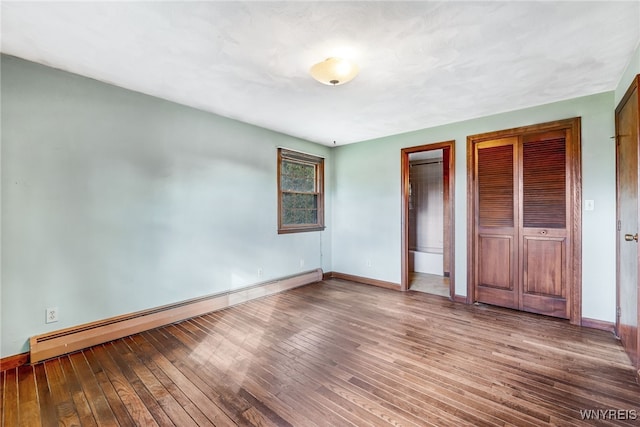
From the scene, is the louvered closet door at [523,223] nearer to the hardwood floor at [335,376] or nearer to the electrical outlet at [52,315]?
the hardwood floor at [335,376]

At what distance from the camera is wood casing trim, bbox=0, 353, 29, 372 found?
215 centimetres

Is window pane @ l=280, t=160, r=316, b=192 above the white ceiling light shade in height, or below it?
below

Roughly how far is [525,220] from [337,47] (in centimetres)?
304

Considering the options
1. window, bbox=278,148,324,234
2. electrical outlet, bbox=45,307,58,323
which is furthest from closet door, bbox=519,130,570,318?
electrical outlet, bbox=45,307,58,323

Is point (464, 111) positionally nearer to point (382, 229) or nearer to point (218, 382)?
point (382, 229)

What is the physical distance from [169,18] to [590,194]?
13.9ft

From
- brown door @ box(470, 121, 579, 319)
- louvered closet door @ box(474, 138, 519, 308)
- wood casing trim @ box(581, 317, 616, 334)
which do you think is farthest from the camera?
louvered closet door @ box(474, 138, 519, 308)

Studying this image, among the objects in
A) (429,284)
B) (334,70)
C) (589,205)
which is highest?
(334,70)

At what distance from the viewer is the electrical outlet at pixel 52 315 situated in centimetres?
236

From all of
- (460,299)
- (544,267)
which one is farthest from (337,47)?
(460,299)

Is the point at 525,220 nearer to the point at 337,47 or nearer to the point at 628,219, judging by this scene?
the point at 628,219

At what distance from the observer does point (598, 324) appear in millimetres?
2889

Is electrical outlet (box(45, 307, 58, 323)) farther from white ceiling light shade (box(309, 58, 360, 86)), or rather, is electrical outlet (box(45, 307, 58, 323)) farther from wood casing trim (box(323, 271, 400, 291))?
wood casing trim (box(323, 271, 400, 291))

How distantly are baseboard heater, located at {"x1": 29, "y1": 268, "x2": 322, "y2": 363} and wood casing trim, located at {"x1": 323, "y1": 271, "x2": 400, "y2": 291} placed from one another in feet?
5.05
